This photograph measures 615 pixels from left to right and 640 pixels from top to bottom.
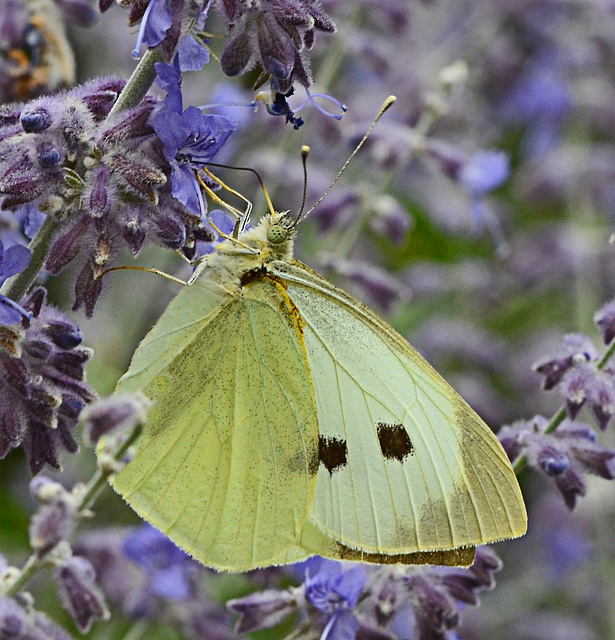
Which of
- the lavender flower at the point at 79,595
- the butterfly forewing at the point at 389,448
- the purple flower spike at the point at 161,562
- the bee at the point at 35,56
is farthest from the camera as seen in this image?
the bee at the point at 35,56

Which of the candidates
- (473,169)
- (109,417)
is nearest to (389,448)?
(109,417)

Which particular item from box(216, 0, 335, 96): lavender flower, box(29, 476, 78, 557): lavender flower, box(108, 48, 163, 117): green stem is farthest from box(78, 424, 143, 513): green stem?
box(216, 0, 335, 96): lavender flower

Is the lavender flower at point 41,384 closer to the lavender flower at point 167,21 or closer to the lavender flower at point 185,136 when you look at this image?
the lavender flower at point 185,136

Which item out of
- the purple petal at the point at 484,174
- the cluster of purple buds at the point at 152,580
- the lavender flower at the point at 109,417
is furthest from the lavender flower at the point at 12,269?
the purple petal at the point at 484,174

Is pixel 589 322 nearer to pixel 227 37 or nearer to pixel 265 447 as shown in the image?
pixel 265 447

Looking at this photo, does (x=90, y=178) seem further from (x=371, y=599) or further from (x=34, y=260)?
(x=371, y=599)

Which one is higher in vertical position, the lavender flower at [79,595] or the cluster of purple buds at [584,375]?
the cluster of purple buds at [584,375]
